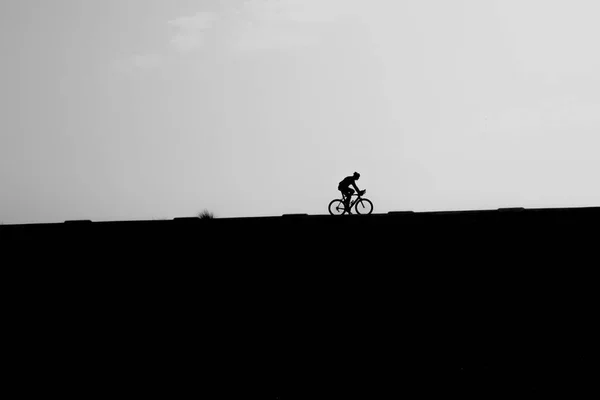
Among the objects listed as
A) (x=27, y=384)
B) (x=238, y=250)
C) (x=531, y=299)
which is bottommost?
(x=27, y=384)

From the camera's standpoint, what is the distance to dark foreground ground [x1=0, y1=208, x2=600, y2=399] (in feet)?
45.0

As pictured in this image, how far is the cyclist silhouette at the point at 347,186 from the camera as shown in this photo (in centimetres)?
1952

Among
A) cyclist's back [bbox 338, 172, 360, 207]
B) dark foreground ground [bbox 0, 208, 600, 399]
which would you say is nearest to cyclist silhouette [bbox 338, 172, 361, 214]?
cyclist's back [bbox 338, 172, 360, 207]

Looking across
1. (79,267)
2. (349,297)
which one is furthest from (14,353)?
(349,297)

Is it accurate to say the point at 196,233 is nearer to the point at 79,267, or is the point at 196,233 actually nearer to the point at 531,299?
the point at 79,267

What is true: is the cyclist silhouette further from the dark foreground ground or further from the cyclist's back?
the dark foreground ground

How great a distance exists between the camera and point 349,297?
46.3 feet

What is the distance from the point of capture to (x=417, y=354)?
45.7 ft

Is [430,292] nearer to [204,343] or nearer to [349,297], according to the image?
[349,297]

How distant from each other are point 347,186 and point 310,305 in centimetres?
621

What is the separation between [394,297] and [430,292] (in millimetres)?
749

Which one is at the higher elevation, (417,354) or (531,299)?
(531,299)

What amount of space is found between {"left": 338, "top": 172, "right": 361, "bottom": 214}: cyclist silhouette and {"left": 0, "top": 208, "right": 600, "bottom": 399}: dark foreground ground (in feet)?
17.7

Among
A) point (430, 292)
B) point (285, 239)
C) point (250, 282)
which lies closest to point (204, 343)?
point (250, 282)
